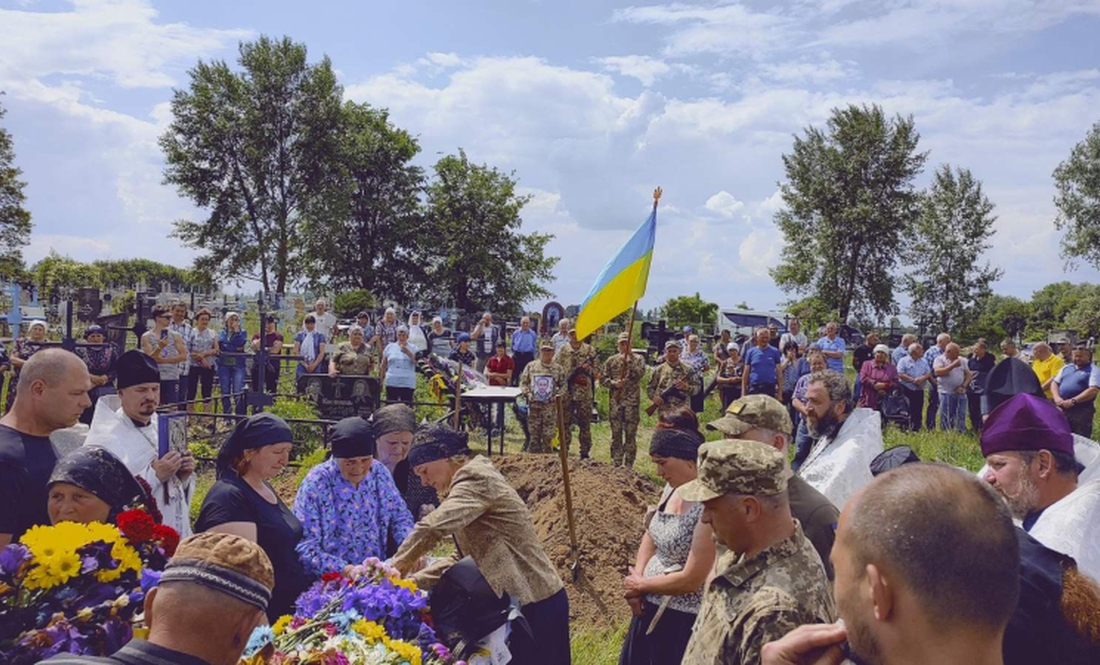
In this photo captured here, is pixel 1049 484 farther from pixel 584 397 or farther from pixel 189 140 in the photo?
pixel 189 140

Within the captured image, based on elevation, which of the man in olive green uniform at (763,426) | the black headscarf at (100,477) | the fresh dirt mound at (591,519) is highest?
the man in olive green uniform at (763,426)

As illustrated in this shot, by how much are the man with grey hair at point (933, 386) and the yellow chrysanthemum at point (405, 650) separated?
511 inches

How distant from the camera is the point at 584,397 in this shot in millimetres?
11602

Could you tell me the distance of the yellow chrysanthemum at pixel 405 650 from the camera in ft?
10.1

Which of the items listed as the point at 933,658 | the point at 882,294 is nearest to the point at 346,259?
the point at 882,294

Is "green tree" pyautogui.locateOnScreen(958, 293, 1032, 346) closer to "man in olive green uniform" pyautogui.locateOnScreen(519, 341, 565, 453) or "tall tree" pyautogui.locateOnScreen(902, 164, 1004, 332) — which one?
"tall tree" pyautogui.locateOnScreen(902, 164, 1004, 332)

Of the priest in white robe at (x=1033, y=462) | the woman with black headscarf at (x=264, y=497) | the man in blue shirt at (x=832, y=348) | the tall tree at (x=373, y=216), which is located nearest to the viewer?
the priest in white robe at (x=1033, y=462)

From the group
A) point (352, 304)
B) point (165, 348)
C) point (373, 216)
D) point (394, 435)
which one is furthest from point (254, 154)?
point (394, 435)

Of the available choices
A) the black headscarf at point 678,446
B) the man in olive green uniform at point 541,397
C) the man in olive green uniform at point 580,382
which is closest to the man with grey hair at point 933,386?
the man in olive green uniform at point 580,382

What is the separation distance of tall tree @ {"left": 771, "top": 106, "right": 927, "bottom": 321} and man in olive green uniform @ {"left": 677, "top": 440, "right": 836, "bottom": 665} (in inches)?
1524

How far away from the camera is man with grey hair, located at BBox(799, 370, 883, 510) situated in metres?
4.62

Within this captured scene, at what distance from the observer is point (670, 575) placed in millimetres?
3662

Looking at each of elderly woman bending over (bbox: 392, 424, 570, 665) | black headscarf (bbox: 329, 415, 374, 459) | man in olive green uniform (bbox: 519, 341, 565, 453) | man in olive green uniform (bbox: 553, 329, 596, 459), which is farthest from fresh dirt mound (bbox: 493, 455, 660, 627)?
black headscarf (bbox: 329, 415, 374, 459)

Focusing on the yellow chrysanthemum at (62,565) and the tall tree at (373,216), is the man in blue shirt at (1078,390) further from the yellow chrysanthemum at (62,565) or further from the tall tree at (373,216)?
the tall tree at (373,216)
